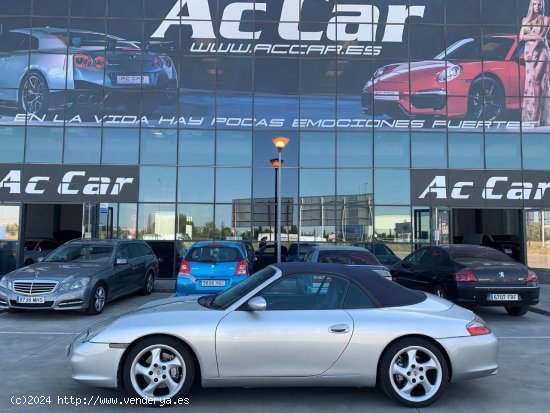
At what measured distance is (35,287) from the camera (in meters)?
8.67

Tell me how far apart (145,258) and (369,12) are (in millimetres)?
Result: 12772

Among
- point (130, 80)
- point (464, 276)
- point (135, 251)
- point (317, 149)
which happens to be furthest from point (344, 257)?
point (130, 80)

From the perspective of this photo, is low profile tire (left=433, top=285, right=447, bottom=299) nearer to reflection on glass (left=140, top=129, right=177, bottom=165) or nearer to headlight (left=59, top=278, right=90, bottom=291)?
headlight (left=59, top=278, right=90, bottom=291)

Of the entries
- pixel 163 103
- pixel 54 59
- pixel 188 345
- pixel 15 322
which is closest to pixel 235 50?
pixel 163 103

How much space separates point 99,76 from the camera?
17.4 metres

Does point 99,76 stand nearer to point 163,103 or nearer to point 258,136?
point 163,103

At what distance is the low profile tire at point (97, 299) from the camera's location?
9.05 metres

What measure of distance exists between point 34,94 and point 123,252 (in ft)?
32.3

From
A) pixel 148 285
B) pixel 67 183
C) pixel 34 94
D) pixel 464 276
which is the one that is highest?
pixel 34 94

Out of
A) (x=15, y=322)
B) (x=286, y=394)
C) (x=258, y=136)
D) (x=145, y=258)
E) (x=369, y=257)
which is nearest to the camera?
(x=286, y=394)

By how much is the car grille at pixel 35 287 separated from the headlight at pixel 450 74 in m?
15.4

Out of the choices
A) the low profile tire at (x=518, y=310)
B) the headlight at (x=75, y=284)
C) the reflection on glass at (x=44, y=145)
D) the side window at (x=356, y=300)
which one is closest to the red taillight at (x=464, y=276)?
the low profile tire at (x=518, y=310)

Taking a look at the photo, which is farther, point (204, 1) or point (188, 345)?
point (204, 1)

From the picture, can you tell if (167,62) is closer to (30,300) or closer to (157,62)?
(157,62)
